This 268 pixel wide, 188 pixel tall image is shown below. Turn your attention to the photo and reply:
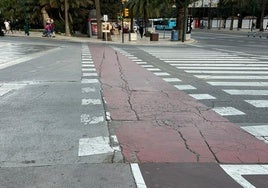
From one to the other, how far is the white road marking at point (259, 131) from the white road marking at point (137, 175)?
247cm

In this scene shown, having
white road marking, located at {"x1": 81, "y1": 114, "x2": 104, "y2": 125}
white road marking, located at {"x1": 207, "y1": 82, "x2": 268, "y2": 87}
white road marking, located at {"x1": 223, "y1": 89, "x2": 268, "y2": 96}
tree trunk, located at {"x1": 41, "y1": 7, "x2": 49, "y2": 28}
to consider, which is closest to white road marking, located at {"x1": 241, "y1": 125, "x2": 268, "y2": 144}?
white road marking, located at {"x1": 81, "y1": 114, "x2": 104, "y2": 125}

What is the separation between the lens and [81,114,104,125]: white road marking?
6.91 meters

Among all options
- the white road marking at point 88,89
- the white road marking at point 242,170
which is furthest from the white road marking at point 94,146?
the white road marking at point 88,89

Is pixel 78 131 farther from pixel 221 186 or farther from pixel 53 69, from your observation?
pixel 53 69

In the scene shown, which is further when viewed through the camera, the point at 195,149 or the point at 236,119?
the point at 236,119

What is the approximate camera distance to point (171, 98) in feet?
30.1

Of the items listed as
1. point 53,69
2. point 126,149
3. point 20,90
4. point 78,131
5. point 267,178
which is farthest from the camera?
point 53,69

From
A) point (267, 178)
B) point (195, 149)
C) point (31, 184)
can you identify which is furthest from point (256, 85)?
point (31, 184)

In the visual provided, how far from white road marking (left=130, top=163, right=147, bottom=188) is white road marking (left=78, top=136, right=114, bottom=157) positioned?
2.06 feet

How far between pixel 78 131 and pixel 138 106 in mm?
2174

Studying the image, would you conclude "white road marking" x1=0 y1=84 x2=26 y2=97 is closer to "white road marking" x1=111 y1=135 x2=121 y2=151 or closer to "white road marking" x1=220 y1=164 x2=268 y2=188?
"white road marking" x1=111 y1=135 x2=121 y2=151

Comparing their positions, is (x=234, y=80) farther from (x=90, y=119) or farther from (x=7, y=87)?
(x=7, y=87)

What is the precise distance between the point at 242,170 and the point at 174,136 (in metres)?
1.56

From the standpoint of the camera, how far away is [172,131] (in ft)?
21.4
